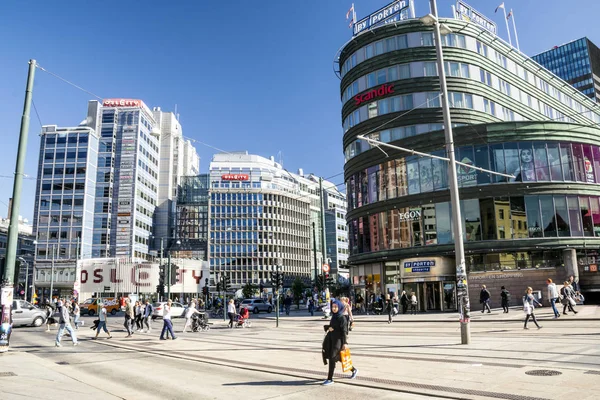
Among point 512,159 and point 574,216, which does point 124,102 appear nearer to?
point 512,159

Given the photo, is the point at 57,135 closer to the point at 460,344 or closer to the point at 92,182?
the point at 92,182

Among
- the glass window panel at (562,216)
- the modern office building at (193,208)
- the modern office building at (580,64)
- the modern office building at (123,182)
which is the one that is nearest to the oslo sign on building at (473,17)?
the glass window panel at (562,216)

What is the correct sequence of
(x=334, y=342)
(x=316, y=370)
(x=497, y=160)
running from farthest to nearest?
1. (x=497, y=160)
2. (x=316, y=370)
3. (x=334, y=342)

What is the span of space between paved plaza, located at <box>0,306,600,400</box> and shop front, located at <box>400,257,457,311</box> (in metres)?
19.6

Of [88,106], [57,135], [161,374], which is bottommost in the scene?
[161,374]

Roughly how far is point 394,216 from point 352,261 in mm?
6766

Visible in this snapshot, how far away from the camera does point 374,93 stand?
4375 cm

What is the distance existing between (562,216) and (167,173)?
351 feet

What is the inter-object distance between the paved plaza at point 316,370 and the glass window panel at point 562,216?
2021 cm

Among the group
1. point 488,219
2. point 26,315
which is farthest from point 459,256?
point 26,315

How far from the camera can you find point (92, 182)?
105500 millimetres

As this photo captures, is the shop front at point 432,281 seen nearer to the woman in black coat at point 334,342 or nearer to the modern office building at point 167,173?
the woman in black coat at point 334,342

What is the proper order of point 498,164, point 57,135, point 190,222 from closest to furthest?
point 498,164, point 57,135, point 190,222

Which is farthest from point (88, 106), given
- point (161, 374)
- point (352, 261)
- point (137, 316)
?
point (161, 374)
